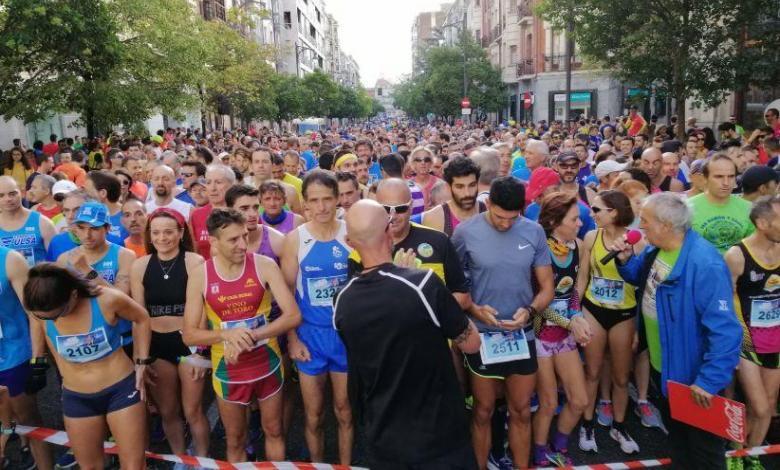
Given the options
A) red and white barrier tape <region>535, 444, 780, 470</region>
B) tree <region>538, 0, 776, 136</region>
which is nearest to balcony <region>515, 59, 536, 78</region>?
tree <region>538, 0, 776, 136</region>

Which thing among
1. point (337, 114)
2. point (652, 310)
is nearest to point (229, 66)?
point (652, 310)

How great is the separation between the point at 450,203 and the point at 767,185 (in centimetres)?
272

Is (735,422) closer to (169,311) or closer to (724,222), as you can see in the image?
(724,222)

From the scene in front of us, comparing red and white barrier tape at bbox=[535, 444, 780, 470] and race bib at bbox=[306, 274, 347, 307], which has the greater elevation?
race bib at bbox=[306, 274, 347, 307]

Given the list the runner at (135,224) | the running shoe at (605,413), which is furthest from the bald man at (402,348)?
the runner at (135,224)

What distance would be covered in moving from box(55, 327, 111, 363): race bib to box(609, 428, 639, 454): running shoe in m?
3.60

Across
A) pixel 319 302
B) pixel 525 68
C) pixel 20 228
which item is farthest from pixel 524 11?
pixel 319 302

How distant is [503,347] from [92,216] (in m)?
2.88

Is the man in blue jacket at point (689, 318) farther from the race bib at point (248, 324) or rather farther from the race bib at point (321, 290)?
the race bib at point (248, 324)

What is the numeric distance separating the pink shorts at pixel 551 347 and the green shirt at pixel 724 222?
159 cm

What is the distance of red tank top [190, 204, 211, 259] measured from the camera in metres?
5.22

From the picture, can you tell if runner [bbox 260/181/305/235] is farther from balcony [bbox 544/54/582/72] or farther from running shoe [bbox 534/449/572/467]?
balcony [bbox 544/54/582/72]

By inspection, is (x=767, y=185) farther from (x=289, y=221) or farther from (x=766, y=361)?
(x=289, y=221)

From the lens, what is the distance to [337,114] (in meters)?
79.1
